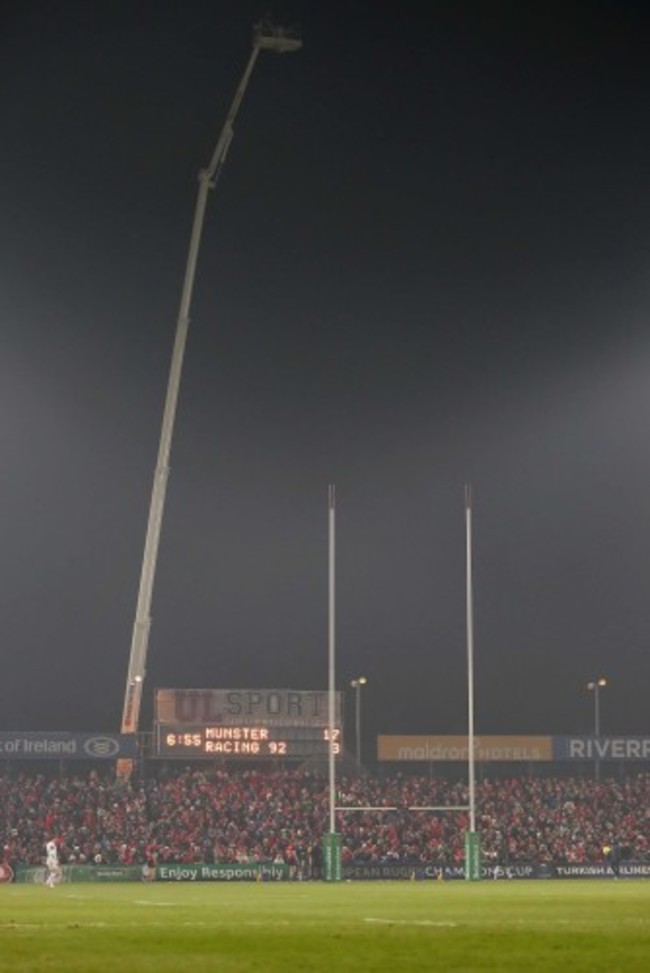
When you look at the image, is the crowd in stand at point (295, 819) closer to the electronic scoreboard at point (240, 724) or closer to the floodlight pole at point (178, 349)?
the electronic scoreboard at point (240, 724)

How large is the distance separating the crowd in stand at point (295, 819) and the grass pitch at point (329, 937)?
3640 cm

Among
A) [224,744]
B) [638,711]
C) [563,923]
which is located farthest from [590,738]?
[563,923]

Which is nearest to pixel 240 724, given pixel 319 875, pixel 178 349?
pixel 319 875

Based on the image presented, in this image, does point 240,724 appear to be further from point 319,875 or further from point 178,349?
point 178,349

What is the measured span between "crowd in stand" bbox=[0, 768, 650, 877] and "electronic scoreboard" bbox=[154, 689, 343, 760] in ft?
4.41

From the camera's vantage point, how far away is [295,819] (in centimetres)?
7925

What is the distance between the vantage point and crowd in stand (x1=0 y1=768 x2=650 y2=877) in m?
74.0

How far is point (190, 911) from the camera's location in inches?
1321

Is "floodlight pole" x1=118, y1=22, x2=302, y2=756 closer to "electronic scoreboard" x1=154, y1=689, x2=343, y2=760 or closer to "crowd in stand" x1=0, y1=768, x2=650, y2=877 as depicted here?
"electronic scoreboard" x1=154, y1=689, x2=343, y2=760

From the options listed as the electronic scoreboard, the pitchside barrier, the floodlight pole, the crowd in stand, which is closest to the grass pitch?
the pitchside barrier

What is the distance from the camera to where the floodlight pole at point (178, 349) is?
77438 mm

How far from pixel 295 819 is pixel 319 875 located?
9874 millimetres

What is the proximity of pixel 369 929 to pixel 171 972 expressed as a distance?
7839 mm

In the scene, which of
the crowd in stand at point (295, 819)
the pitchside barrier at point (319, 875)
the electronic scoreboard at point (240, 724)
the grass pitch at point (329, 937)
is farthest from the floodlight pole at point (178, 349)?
the grass pitch at point (329, 937)
